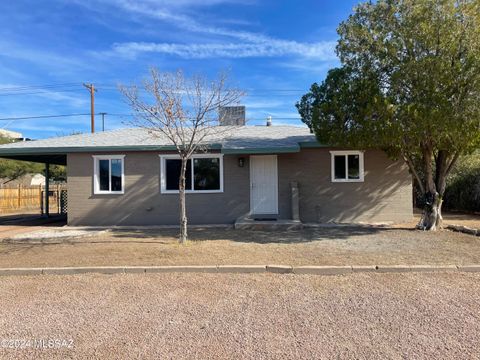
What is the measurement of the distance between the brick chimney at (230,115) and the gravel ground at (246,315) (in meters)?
6.34

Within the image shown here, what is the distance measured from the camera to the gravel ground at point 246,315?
3771 millimetres

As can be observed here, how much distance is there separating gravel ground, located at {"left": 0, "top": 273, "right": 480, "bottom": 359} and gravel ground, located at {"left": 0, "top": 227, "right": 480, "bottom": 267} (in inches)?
34.9

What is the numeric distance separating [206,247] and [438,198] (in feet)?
23.8

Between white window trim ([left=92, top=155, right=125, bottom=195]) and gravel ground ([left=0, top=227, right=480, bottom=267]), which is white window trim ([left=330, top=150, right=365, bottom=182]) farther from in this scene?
white window trim ([left=92, top=155, right=125, bottom=195])

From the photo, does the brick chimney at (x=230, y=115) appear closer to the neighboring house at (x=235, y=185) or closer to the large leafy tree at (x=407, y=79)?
the neighboring house at (x=235, y=185)

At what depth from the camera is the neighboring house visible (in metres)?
13.6

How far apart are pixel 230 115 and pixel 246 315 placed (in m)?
8.88

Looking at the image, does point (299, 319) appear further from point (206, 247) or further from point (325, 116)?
point (325, 116)

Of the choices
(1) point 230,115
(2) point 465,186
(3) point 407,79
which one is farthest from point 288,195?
(2) point 465,186

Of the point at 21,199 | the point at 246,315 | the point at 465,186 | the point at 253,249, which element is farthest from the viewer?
the point at 21,199

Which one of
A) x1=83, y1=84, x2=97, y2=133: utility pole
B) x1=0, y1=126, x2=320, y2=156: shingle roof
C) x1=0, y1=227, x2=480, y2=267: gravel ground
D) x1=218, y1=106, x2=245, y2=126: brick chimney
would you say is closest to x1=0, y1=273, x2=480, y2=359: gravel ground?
x1=0, y1=227, x2=480, y2=267: gravel ground

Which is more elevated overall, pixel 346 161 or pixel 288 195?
pixel 346 161

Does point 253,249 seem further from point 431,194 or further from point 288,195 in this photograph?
point 431,194

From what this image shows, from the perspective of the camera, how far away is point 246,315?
4.69m
